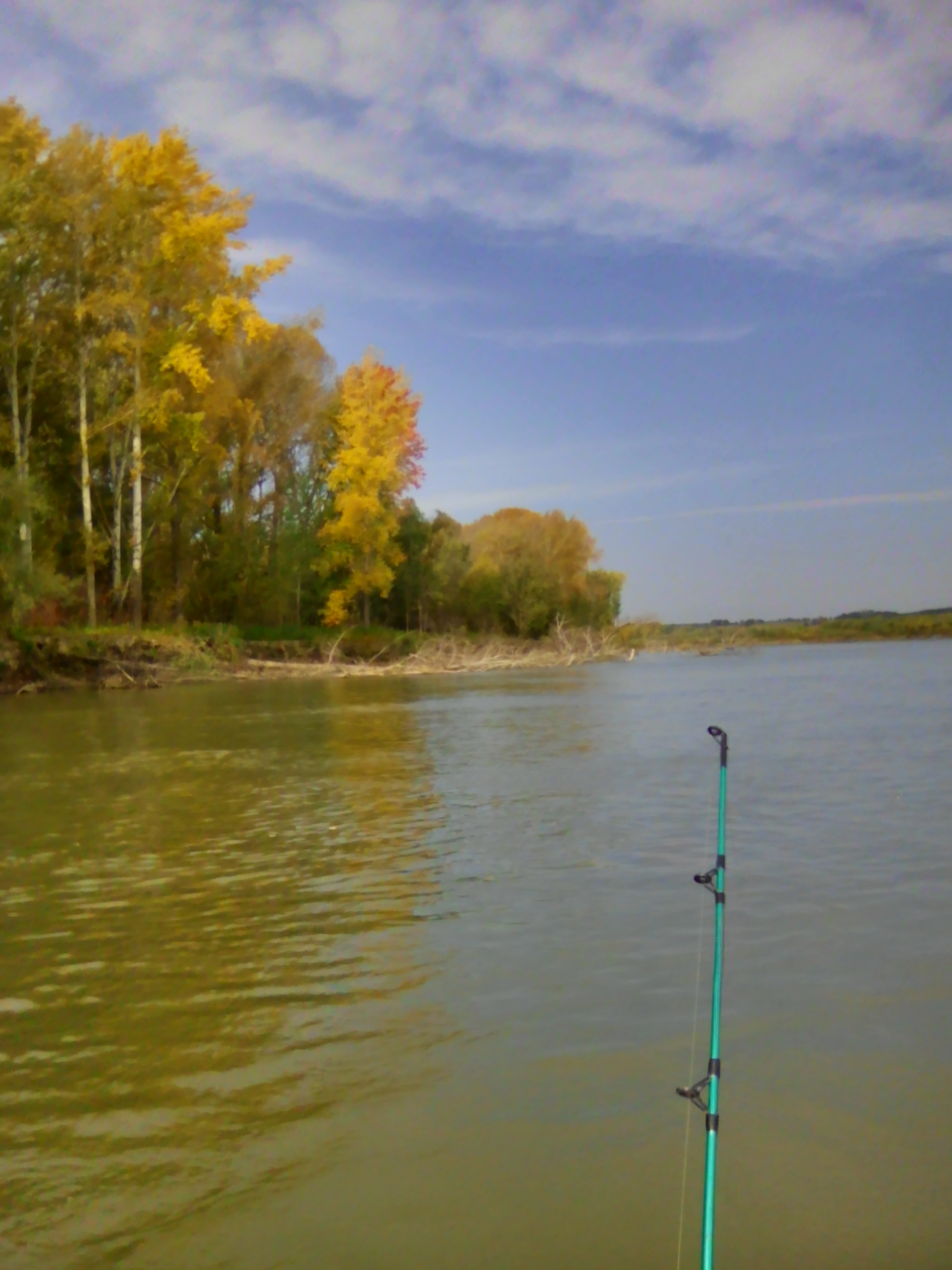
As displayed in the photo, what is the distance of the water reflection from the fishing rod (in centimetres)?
125

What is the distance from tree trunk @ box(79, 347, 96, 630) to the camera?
29672 millimetres

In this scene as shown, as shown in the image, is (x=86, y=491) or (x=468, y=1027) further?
(x=86, y=491)

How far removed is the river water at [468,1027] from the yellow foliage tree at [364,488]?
29.6 meters

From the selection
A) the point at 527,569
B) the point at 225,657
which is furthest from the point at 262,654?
the point at 527,569

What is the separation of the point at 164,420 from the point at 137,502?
2.29 meters

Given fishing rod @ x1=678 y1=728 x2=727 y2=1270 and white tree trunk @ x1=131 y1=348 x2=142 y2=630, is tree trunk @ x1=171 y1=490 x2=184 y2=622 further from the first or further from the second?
fishing rod @ x1=678 y1=728 x2=727 y2=1270

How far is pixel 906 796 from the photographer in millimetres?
10234

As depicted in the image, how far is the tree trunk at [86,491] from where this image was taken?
2967 cm

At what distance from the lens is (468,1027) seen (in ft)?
15.6

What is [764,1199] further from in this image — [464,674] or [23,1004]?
[464,674]

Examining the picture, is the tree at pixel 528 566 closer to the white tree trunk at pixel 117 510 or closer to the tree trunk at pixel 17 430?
the white tree trunk at pixel 117 510

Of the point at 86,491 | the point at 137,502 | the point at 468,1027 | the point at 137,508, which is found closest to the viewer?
the point at 468,1027

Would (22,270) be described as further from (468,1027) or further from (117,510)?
(468,1027)

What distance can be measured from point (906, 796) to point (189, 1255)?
333 inches
